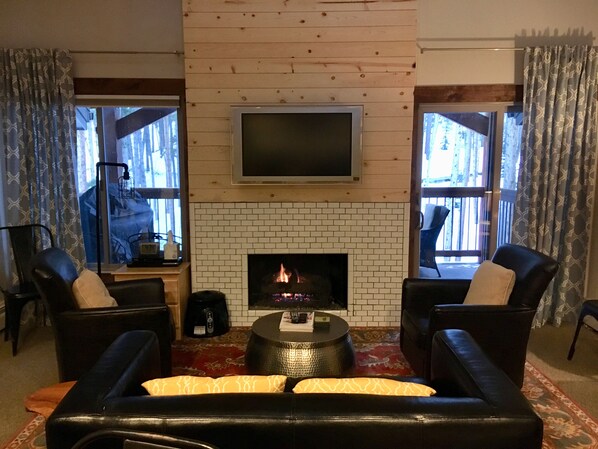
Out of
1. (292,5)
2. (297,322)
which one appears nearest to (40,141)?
(292,5)

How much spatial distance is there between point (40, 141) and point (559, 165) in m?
4.52

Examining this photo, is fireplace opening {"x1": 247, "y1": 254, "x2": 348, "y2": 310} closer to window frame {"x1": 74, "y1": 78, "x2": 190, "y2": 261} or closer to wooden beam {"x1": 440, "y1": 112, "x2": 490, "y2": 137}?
window frame {"x1": 74, "y1": 78, "x2": 190, "y2": 261}

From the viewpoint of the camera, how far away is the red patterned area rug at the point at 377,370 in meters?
2.49

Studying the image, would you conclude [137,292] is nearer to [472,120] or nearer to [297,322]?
[297,322]

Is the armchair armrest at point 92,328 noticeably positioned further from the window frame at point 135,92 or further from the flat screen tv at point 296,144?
the window frame at point 135,92

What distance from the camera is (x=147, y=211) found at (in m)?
4.46

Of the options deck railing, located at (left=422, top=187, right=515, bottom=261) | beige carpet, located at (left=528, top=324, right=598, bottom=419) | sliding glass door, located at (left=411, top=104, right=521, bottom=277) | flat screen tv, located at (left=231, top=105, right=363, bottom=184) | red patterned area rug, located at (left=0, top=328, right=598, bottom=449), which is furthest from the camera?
deck railing, located at (left=422, top=187, right=515, bottom=261)

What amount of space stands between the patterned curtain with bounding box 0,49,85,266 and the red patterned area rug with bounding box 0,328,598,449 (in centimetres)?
154

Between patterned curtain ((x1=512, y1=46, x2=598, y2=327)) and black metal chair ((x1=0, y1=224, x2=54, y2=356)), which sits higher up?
patterned curtain ((x1=512, y1=46, x2=598, y2=327))

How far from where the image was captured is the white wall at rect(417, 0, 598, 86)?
13.4ft

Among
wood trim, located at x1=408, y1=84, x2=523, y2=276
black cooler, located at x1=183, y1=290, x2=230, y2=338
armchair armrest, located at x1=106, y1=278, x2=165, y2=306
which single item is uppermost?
wood trim, located at x1=408, y1=84, x2=523, y2=276

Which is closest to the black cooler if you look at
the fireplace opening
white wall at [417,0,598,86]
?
the fireplace opening

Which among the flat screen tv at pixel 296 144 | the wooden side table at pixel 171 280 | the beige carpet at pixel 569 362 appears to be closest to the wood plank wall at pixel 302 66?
the flat screen tv at pixel 296 144

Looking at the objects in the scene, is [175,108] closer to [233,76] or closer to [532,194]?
[233,76]
